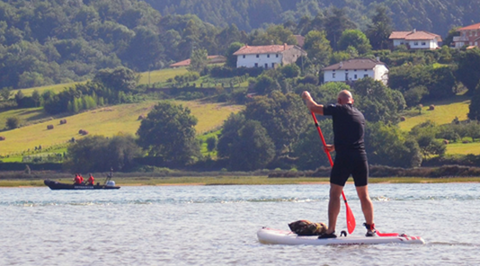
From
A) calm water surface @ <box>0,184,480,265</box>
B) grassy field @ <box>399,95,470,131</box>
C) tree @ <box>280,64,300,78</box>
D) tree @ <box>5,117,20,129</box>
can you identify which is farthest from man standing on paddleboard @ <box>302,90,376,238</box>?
tree @ <box>280,64,300,78</box>

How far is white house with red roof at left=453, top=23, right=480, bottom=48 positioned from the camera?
168375 mm

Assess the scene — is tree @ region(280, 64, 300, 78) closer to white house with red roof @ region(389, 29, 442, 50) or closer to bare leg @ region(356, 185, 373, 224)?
white house with red roof @ region(389, 29, 442, 50)

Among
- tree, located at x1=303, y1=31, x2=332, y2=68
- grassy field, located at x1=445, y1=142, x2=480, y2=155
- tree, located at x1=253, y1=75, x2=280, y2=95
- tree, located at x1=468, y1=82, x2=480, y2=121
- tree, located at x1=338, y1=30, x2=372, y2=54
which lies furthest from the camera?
tree, located at x1=338, y1=30, x2=372, y2=54

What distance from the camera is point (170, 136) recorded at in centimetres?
11038

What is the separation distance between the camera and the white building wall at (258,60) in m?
172

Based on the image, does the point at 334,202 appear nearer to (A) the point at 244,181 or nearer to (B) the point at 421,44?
(A) the point at 244,181

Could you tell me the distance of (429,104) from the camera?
420 ft

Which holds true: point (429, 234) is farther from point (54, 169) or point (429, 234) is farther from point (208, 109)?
point (208, 109)

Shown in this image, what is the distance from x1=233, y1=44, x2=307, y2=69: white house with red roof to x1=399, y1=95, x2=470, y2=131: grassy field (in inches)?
1867

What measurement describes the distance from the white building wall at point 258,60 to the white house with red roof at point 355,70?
22979 millimetres

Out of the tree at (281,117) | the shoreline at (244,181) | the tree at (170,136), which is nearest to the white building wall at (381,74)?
the tree at (281,117)

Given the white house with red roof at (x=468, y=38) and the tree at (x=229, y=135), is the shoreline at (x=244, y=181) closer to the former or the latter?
the tree at (x=229, y=135)

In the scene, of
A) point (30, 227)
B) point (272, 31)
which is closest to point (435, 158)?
point (30, 227)

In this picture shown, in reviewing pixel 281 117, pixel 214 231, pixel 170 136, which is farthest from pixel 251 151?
pixel 214 231
